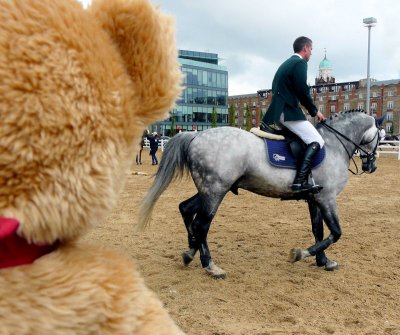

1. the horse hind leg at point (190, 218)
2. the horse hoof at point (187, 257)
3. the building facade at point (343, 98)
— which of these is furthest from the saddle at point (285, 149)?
the building facade at point (343, 98)

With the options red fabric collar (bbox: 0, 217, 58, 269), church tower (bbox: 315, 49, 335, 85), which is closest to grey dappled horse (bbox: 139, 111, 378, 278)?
red fabric collar (bbox: 0, 217, 58, 269)

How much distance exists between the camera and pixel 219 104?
6006cm

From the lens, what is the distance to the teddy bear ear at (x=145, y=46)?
26.7 inches

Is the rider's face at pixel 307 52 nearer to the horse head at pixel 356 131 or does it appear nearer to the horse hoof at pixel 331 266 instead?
the horse head at pixel 356 131

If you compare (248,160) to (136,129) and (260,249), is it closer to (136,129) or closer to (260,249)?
(260,249)

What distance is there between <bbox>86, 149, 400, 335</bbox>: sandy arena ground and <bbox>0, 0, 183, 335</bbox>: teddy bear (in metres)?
2.35

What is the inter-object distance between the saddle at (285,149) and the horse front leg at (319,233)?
20.5 inches

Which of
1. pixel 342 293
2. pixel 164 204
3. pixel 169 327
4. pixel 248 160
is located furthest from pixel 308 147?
pixel 164 204

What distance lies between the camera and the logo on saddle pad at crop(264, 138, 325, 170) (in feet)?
13.1

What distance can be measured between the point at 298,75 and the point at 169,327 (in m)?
3.78

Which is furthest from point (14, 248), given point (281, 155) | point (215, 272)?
point (281, 155)

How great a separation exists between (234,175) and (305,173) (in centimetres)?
76

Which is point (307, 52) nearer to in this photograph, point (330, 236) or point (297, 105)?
point (297, 105)

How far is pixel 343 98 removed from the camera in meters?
75.6
